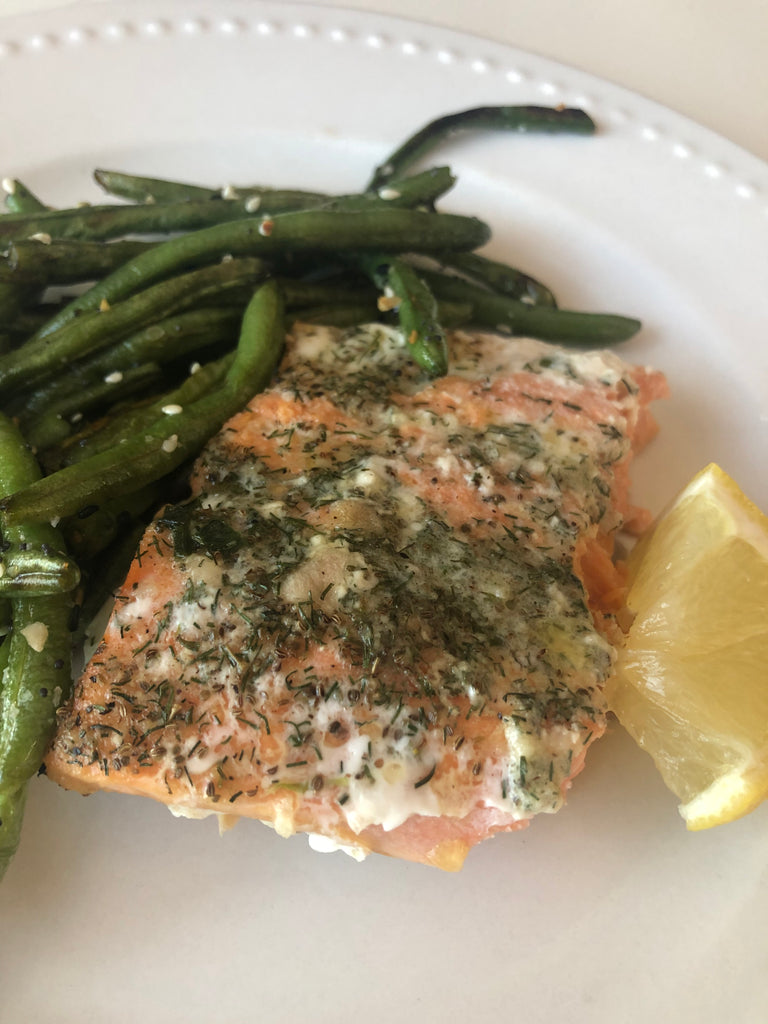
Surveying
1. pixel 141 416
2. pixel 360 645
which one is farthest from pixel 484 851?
pixel 141 416

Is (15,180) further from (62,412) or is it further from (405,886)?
(405,886)

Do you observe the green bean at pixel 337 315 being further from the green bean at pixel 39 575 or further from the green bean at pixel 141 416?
the green bean at pixel 39 575

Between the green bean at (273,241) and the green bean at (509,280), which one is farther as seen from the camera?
the green bean at (509,280)

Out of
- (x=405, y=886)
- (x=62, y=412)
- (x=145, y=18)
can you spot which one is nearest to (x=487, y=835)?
(x=405, y=886)

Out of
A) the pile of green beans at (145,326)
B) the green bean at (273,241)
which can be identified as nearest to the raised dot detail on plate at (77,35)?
the pile of green beans at (145,326)

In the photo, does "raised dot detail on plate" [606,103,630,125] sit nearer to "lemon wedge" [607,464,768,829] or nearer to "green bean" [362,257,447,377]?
"green bean" [362,257,447,377]

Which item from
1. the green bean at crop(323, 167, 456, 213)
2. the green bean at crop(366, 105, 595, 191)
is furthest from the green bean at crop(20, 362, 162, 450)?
the green bean at crop(366, 105, 595, 191)
